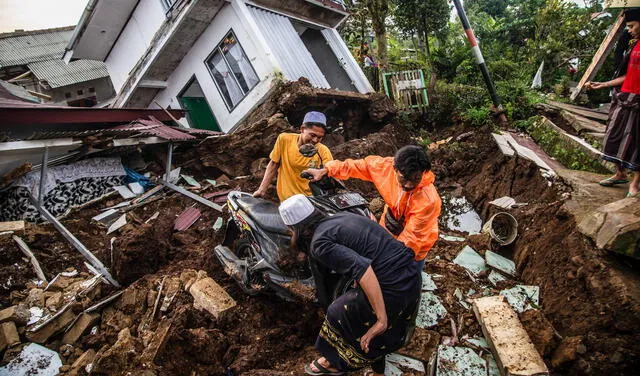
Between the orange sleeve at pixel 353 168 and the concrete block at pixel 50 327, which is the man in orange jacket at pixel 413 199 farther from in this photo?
the concrete block at pixel 50 327

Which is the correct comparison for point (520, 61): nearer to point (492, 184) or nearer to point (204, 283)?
point (492, 184)

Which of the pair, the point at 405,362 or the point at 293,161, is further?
the point at 293,161

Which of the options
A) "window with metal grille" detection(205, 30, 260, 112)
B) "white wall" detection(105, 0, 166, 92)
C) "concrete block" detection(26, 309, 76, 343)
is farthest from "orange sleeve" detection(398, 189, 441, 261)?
"white wall" detection(105, 0, 166, 92)

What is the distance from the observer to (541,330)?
2.95 m

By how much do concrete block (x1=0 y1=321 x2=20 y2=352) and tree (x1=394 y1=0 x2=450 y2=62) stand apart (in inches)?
599

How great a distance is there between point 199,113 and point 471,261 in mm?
9615

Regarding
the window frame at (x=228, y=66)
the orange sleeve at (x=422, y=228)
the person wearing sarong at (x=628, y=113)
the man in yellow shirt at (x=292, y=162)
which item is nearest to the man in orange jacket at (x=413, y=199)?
the orange sleeve at (x=422, y=228)

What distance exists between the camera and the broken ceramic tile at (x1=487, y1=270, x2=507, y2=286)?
3874 mm

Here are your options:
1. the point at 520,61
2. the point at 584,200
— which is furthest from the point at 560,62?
the point at 584,200

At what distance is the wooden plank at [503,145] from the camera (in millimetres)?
6405

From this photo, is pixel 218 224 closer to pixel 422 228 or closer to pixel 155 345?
pixel 155 345

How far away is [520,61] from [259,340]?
1764 cm

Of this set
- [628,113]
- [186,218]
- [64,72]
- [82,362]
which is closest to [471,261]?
[628,113]

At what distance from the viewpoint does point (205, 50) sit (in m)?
9.41
